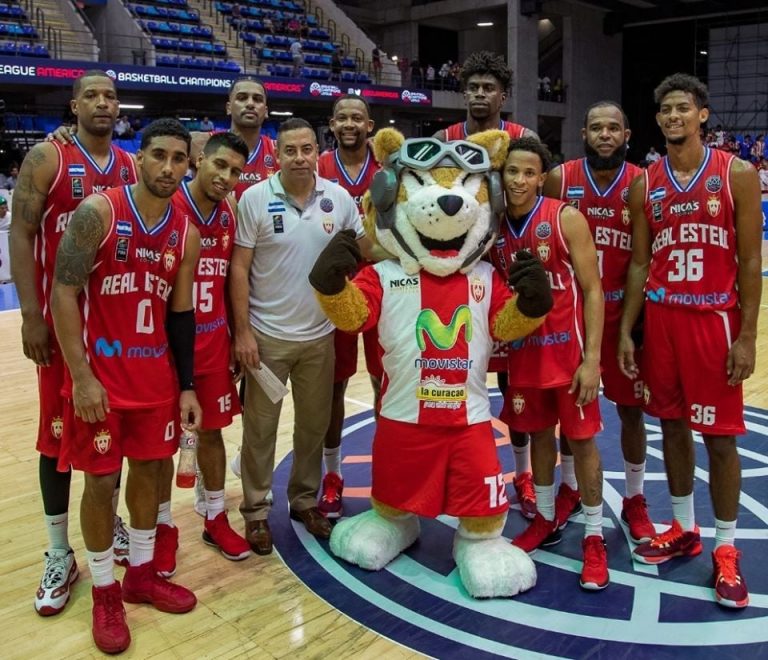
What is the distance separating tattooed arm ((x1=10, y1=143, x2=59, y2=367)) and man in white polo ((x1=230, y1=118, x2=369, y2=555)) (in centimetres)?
74

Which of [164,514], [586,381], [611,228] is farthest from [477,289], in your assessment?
[164,514]

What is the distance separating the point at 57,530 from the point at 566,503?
7.08 feet

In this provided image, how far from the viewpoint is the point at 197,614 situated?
289 centimetres

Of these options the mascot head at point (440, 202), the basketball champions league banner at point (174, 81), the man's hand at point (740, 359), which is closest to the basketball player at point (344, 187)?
the mascot head at point (440, 202)

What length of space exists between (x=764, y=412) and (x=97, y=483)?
4100 mm

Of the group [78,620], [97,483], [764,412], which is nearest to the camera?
[97,483]

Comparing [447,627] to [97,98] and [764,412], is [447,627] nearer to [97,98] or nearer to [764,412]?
[97,98]

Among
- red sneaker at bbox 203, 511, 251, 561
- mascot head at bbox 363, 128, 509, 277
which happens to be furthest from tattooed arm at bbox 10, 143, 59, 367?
mascot head at bbox 363, 128, 509, 277

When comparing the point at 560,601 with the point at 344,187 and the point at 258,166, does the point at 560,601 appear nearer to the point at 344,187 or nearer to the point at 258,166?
the point at 344,187

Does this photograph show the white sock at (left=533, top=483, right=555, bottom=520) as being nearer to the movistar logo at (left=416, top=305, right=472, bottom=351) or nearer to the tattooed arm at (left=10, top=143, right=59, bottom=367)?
the movistar logo at (left=416, top=305, right=472, bottom=351)

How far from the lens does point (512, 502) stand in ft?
12.6

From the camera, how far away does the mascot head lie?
9.87 feet

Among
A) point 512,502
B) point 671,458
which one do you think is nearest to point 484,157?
point 671,458

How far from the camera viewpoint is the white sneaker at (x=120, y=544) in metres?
3.28
